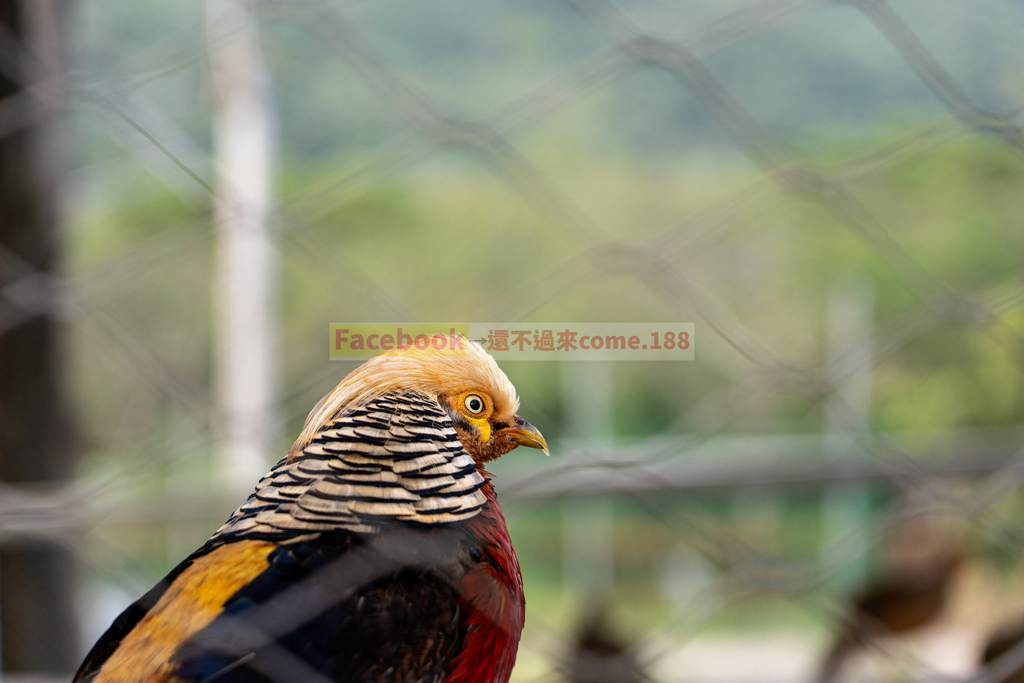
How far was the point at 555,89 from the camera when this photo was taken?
613mm

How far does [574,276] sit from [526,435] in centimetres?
17

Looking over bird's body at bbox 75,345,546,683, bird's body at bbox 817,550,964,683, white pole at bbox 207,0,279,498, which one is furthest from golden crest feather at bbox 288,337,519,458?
bird's body at bbox 817,550,964,683

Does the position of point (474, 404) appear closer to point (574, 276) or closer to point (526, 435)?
point (526, 435)

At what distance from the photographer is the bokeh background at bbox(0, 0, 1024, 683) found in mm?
623

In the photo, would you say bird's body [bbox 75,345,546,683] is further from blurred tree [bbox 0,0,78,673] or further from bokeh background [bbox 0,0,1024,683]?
blurred tree [bbox 0,0,78,673]

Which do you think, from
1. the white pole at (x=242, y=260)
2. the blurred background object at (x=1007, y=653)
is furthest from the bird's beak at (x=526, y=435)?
the blurred background object at (x=1007, y=653)

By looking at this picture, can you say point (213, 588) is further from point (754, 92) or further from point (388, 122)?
point (754, 92)

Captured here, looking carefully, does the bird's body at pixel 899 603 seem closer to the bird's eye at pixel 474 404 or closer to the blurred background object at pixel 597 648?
the blurred background object at pixel 597 648

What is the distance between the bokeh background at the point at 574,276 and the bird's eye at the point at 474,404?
0.07 metres

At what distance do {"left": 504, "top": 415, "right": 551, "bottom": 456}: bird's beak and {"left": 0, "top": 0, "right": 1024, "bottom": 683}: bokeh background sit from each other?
1.5 inches

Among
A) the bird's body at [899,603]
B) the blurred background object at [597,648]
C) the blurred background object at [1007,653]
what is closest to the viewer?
the blurred background object at [1007,653]

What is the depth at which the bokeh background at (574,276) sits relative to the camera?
623 mm

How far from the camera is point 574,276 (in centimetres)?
63

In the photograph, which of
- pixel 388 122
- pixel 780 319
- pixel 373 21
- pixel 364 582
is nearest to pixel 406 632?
pixel 364 582
